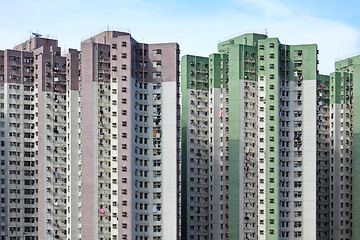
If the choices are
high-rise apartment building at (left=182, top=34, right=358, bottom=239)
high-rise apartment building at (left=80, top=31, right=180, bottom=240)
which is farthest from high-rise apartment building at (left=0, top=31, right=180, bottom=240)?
high-rise apartment building at (left=182, top=34, right=358, bottom=239)

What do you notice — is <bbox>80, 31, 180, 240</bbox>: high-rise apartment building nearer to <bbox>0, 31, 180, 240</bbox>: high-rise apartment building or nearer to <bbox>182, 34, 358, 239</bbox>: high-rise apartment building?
<bbox>0, 31, 180, 240</bbox>: high-rise apartment building

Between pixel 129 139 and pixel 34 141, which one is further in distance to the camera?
Result: pixel 34 141

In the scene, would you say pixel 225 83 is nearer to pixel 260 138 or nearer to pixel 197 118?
pixel 197 118

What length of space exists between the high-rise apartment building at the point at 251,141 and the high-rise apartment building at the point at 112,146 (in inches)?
628

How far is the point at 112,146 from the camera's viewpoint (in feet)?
248

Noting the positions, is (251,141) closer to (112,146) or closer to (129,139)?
(129,139)

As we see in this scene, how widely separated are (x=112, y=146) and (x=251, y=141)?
81.4ft

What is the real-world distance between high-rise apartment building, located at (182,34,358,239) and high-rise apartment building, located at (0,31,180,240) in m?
15.9

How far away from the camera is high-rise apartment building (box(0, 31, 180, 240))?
75438 mm

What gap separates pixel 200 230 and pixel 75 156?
97.1 ft

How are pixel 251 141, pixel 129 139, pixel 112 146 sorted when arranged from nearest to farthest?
pixel 129 139, pixel 112 146, pixel 251 141

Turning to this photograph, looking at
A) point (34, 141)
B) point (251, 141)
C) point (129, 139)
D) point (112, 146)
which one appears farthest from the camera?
point (251, 141)

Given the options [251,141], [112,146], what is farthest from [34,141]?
[251,141]

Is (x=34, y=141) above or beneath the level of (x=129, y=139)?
beneath
